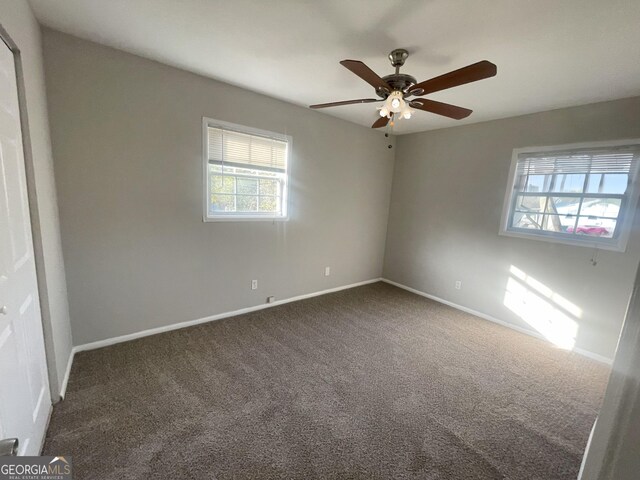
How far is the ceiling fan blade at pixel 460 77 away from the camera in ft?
4.77

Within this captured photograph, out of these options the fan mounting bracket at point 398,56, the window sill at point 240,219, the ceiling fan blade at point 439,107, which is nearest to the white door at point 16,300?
the window sill at point 240,219

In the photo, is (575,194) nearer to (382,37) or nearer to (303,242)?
(382,37)

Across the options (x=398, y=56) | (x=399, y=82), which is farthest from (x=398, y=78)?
(x=398, y=56)

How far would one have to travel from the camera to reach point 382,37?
72.8 inches

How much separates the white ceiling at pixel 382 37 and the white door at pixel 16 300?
0.86 meters

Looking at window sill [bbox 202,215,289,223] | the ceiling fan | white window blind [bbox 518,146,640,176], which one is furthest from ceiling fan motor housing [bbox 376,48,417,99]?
white window blind [bbox 518,146,640,176]

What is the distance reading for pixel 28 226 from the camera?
5.08ft

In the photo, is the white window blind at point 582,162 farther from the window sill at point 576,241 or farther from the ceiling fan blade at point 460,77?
the ceiling fan blade at point 460,77

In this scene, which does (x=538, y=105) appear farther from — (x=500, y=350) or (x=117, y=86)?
(x=117, y=86)

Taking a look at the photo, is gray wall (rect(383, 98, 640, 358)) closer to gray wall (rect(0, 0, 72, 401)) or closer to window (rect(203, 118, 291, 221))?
window (rect(203, 118, 291, 221))

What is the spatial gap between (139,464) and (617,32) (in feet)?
12.1

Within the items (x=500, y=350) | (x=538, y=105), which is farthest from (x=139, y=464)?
(x=538, y=105)

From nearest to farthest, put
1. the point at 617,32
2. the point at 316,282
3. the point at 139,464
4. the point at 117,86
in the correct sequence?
the point at 139,464 → the point at 617,32 → the point at 117,86 → the point at 316,282

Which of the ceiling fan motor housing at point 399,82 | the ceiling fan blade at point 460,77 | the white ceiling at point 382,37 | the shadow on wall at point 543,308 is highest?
the white ceiling at point 382,37
